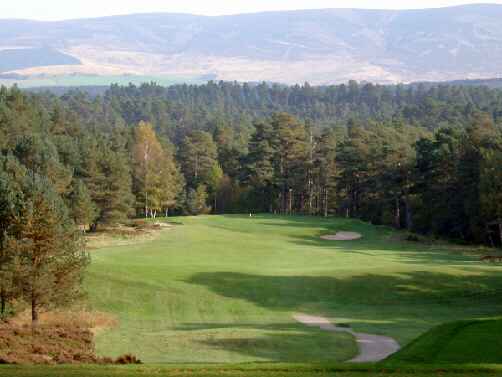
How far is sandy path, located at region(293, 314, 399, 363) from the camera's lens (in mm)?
26077

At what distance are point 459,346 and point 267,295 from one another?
16550 millimetres

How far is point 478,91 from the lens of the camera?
194m

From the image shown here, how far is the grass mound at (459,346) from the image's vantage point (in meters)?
21.8

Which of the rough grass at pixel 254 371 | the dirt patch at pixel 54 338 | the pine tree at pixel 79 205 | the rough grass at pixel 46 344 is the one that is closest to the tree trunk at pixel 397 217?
the pine tree at pixel 79 205

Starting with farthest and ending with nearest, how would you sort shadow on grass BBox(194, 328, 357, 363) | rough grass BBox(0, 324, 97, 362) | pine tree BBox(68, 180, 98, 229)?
pine tree BBox(68, 180, 98, 229) → shadow on grass BBox(194, 328, 357, 363) → rough grass BBox(0, 324, 97, 362)

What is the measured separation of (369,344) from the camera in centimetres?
2841

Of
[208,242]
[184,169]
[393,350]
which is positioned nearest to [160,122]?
[184,169]

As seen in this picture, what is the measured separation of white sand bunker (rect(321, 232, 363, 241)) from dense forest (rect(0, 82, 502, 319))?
9.98 meters

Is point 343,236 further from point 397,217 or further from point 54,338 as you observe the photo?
point 54,338

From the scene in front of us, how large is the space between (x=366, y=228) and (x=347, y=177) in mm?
22034

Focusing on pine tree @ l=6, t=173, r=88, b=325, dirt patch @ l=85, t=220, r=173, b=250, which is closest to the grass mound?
pine tree @ l=6, t=173, r=88, b=325

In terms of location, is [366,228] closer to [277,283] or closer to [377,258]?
[377,258]

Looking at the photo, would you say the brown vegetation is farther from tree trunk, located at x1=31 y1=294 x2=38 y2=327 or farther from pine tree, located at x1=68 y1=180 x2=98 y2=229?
pine tree, located at x1=68 y1=180 x2=98 y2=229

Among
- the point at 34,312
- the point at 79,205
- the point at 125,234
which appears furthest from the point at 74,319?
the point at 125,234
